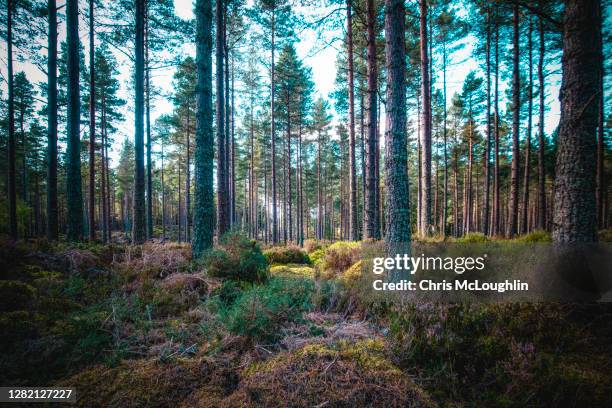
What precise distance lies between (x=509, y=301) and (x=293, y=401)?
3.26m

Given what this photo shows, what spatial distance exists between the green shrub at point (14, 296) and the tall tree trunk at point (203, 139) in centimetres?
324

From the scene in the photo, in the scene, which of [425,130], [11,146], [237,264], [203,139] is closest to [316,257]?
[237,264]

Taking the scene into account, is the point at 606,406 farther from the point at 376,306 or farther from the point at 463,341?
the point at 376,306

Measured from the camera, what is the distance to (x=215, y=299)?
3.82 metres

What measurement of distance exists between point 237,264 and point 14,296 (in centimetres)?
309

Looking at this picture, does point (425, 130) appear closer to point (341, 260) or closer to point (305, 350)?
point (341, 260)

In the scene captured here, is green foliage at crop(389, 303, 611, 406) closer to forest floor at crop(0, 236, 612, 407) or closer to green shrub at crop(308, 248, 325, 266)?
forest floor at crop(0, 236, 612, 407)

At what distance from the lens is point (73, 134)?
852 cm

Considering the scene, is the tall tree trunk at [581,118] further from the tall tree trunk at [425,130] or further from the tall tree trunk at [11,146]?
the tall tree trunk at [11,146]

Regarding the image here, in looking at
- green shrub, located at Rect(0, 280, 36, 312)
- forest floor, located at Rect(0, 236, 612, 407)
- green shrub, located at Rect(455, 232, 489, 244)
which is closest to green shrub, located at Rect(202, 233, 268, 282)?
forest floor, located at Rect(0, 236, 612, 407)

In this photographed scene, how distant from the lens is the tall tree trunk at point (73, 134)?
7.99m

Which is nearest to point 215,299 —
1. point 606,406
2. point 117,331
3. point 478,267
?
point 117,331

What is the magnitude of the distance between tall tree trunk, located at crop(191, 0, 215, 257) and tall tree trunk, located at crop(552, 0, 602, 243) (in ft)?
23.3

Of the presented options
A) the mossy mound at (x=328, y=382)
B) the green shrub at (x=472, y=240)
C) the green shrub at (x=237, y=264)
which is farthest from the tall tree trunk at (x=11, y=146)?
the green shrub at (x=472, y=240)
